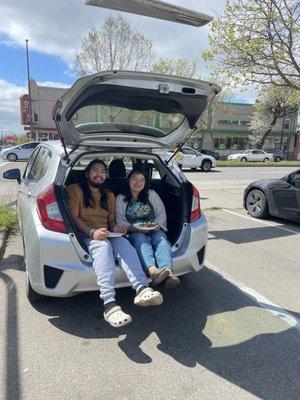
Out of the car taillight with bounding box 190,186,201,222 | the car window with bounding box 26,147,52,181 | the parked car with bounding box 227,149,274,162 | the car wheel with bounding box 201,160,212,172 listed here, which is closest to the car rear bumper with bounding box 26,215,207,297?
the car window with bounding box 26,147,52,181

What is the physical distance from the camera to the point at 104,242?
349cm

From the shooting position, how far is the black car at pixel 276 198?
7430mm

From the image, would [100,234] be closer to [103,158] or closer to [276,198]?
[103,158]

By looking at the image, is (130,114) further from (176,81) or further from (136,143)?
(176,81)

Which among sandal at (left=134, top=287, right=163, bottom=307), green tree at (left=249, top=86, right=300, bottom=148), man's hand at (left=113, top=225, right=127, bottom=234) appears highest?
green tree at (left=249, top=86, right=300, bottom=148)

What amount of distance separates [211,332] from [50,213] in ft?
5.72

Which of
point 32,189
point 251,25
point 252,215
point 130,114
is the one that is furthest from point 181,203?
point 251,25

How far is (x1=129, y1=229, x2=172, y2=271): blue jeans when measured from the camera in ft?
11.5

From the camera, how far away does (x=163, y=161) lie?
172 inches

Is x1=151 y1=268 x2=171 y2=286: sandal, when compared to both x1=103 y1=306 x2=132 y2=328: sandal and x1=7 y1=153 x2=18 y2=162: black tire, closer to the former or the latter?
x1=103 y1=306 x2=132 y2=328: sandal

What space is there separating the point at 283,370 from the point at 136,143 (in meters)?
2.46

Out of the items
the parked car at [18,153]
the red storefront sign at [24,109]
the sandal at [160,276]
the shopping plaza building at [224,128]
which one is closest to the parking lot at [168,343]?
the sandal at [160,276]

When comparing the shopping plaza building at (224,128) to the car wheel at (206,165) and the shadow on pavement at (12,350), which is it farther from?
the shadow on pavement at (12,350)

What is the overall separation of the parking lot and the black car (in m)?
2.80
